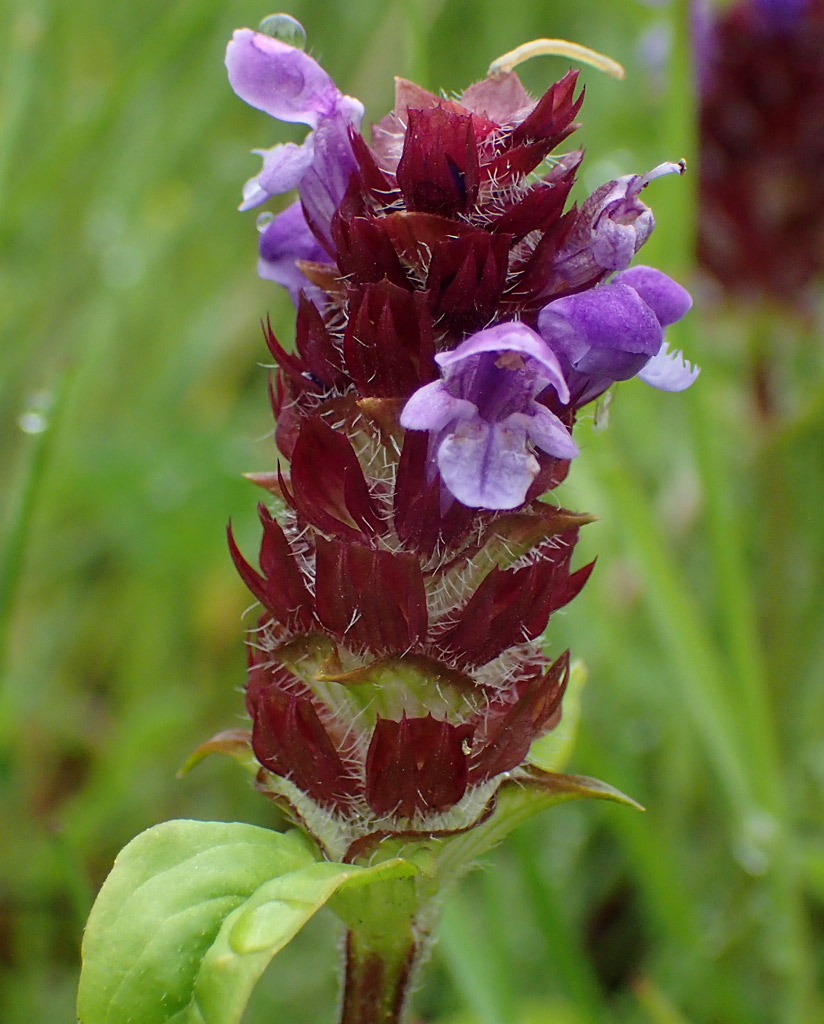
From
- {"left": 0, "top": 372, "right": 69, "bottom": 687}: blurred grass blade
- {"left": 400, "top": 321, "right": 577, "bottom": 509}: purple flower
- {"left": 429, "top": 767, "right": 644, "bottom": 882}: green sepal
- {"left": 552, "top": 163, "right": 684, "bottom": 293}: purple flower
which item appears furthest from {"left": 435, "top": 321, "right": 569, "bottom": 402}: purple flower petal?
{"left": 0, "top": 372, "right": 69, "bottom": 687}: blurred grass blade

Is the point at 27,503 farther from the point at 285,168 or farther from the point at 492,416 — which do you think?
the point at 492,416

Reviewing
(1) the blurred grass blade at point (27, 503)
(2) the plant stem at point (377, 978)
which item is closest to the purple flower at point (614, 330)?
(2) the plant stem at point (377, 978)

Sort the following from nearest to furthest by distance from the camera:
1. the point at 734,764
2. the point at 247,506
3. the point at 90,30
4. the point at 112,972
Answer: the point at 112,972 < the point at 734,764 < the point at 247,506 < the point at 90,30

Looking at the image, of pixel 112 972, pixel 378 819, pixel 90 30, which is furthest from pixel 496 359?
pixel 90 30

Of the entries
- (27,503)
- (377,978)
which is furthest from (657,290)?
(27,503)

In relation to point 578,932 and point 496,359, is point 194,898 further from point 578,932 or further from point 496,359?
point 578,932

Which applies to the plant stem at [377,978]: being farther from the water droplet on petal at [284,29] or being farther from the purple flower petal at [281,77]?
the water droplet on petal at [284,29]

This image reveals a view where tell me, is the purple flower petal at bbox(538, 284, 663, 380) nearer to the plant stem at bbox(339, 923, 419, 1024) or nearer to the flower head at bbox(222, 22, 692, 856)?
the flower head at bbox(222, 22, 692, 856)
